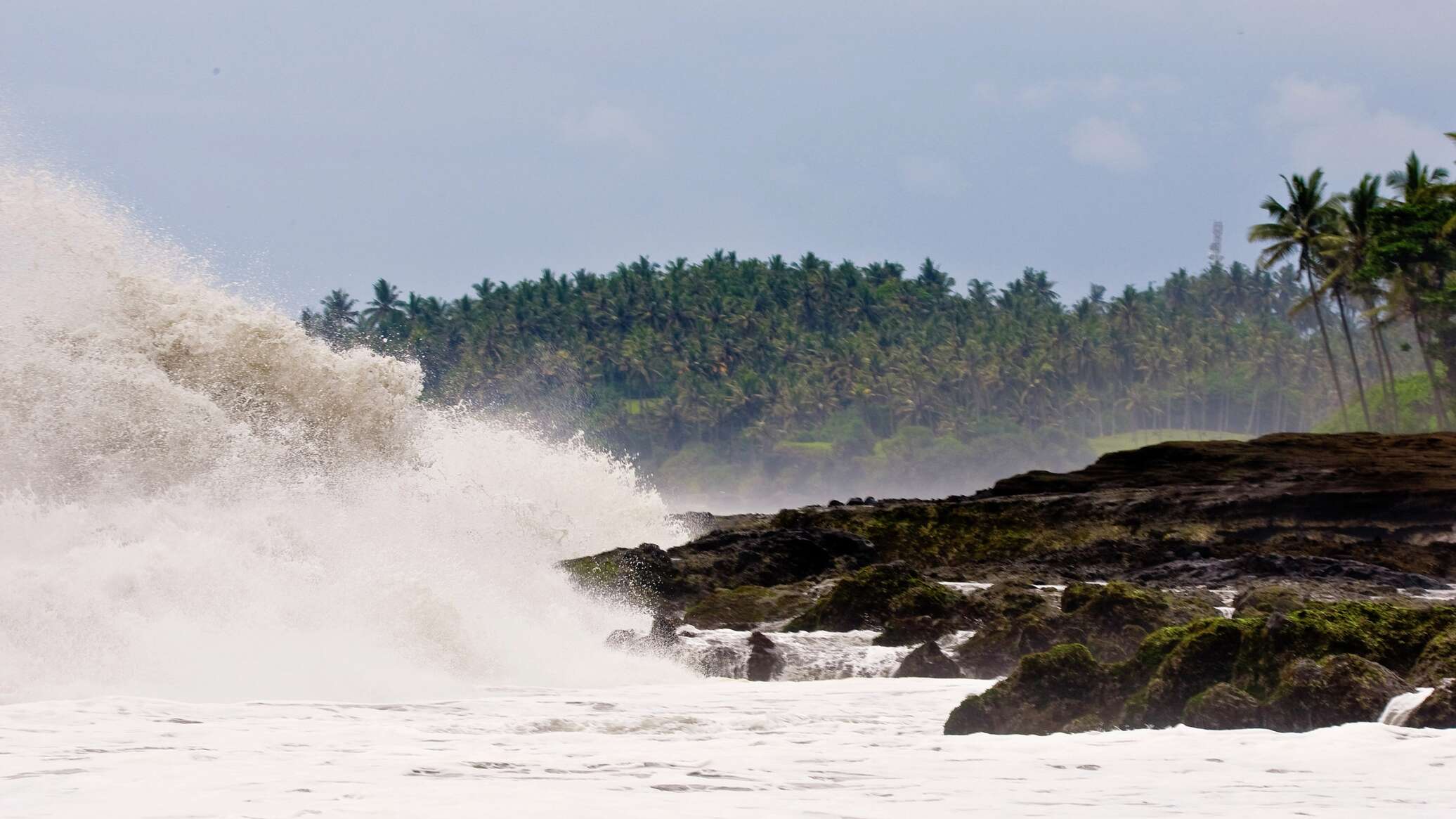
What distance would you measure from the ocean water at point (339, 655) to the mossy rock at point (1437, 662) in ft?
3.11

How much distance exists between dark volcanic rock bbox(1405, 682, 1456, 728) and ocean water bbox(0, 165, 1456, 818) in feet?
0.49

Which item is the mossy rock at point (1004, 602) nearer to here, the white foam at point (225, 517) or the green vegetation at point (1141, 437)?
the white foam at point (225, 517)

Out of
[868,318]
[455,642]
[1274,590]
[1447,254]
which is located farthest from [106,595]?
[868,318]

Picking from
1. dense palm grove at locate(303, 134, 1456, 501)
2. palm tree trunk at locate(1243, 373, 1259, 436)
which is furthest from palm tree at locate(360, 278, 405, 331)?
palm tree trunk at locate(1243, 373, 1259, 436)

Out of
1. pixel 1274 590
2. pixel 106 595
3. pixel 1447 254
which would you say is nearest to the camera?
pixel 106 595

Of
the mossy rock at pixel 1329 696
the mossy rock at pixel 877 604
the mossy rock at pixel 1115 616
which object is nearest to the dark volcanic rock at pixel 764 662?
the mossy rock at pixel 877 604

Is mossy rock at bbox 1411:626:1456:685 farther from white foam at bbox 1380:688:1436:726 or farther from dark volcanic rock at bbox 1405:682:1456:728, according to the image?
dark volcanic rock at bbox 1405:682:1456:728

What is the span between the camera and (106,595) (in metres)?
11.1

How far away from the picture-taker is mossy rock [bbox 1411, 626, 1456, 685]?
8.53 metres

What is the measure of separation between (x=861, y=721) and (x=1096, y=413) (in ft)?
411

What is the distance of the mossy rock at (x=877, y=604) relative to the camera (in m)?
15.1

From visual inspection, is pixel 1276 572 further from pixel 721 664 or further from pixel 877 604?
pixel 721 664

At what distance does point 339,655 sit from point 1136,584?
10923 millimetres

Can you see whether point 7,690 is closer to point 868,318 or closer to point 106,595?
point 106,595
